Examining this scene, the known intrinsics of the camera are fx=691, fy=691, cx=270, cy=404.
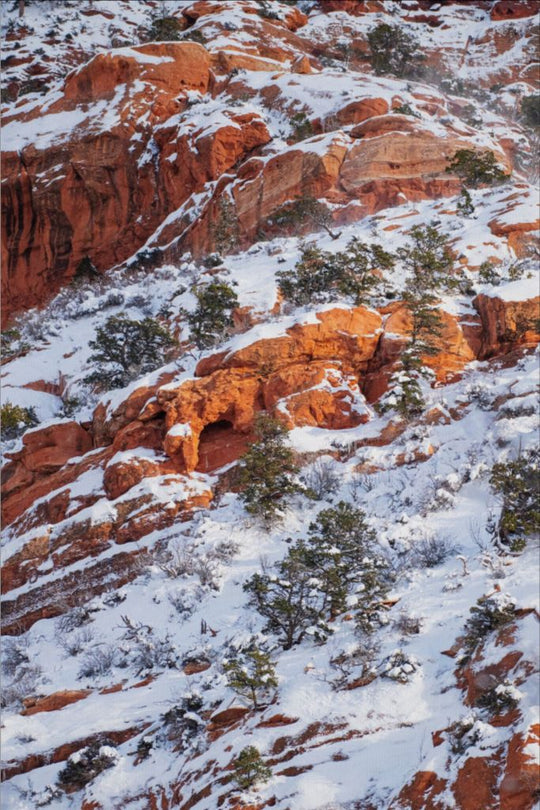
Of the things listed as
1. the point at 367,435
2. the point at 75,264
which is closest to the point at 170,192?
the point at 75,264

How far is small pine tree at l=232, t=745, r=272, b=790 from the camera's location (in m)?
7.13

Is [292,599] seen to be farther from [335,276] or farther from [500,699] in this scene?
[335,276]

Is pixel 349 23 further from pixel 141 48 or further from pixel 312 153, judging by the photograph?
pixel 312 153

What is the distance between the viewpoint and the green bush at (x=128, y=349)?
66.8ft

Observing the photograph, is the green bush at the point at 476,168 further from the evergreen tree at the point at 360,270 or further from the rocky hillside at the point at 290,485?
the evergreen tree at the point at 360,270

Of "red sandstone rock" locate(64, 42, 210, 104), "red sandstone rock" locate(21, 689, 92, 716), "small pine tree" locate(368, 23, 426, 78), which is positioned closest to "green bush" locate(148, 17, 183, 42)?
"red sandstone rock" locate(64, 42, 210, 104)

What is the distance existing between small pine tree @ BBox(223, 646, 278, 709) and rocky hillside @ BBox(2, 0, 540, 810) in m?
0.05

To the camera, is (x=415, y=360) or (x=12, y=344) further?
(x=12, y=344)

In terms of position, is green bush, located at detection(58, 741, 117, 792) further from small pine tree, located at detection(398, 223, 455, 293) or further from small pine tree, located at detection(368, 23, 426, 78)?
small pine tree, located at detection(368, 23, 426, 78)

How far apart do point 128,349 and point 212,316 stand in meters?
2.92

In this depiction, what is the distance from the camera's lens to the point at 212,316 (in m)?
19.8

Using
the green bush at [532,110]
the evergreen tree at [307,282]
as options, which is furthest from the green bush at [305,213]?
the green bush at [532,110]

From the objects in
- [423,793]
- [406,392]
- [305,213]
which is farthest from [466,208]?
[423,793]

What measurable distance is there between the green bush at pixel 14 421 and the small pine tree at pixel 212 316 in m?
5.35
